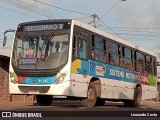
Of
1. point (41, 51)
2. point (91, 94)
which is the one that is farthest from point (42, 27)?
point (91, 94)

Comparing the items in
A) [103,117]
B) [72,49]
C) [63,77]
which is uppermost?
[72,49]

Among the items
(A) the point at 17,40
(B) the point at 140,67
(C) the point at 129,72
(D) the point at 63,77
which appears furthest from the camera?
(B) the point at 140,67

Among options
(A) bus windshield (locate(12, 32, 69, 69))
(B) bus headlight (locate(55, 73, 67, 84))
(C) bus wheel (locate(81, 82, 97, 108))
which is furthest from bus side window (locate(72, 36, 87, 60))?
(C) bus wheel (locate(81, 82, 97, 108))

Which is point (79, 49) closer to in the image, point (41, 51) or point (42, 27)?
point (41, 51)

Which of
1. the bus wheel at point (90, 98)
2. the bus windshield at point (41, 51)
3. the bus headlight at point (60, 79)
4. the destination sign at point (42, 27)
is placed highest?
the destination sign at point (42, 27)

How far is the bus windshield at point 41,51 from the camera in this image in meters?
15.6

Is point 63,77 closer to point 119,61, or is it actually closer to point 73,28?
point 73,28

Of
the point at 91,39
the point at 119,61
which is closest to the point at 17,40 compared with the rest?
the point at 91,39

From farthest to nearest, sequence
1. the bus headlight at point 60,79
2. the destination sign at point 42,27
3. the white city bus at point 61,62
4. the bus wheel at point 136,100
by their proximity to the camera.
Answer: the bus wheel at point 136,100 < the destination sign at point 42,27 < the white city bus at point 61,62 < the bus headlight at point 60,79

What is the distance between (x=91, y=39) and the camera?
687 inches

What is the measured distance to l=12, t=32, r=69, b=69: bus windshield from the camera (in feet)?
51.3

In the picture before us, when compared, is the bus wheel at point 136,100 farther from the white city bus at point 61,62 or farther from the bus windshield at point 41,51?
the bus windshield at point 41,51

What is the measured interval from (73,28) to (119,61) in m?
5.08

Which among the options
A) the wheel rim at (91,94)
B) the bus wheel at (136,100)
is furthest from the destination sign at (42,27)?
the bus wheel at (136,100)
